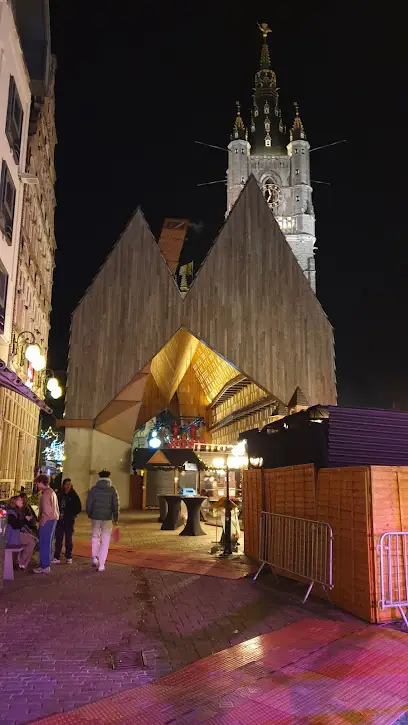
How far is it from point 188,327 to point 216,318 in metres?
1.43

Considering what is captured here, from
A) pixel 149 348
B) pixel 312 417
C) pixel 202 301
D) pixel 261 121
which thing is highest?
pixel 261 121

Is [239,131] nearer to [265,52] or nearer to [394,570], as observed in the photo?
[265,52]

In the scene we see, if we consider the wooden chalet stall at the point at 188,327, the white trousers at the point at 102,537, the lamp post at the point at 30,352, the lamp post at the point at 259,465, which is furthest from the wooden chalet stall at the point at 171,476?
the white trousers at the point at 102,537

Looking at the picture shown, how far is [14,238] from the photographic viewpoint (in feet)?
48.7

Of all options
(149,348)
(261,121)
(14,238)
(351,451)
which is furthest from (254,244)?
(261,121)

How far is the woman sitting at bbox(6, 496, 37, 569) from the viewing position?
8.96m

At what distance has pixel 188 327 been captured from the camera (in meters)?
24.0

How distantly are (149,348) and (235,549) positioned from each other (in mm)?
13549

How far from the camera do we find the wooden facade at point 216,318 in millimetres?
24125

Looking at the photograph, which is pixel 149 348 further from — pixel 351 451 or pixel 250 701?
pixel 250 701

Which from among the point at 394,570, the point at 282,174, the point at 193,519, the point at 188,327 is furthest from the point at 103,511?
the point at 282,174

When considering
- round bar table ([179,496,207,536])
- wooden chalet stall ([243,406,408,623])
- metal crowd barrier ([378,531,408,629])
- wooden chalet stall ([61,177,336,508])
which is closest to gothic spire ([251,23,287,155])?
wooden chalet stall ([61,177,336,508])

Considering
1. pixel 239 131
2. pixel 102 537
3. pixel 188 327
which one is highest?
pixel 239 131

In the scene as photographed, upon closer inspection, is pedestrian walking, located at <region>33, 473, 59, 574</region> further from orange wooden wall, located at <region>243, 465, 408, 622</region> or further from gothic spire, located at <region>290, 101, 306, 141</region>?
gothic spire, located at <region>290, 101, 306, 141</region>
